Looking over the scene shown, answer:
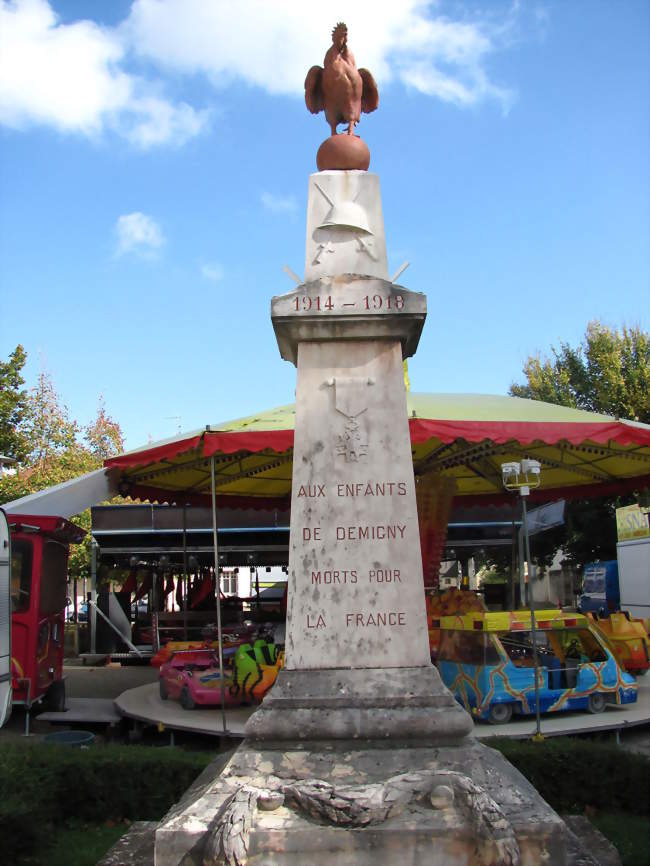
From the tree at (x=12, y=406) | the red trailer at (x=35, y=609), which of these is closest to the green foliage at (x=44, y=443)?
the tree at (x=12, y=406)

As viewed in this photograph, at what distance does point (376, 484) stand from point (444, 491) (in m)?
7.07

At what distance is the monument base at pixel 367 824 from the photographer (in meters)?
3.41

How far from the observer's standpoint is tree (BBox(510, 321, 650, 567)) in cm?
2612

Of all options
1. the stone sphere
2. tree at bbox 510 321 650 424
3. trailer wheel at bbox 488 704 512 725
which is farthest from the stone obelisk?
tree at bbox 510 321 650 424

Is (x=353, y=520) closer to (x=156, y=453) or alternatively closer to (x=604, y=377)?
(x=156, y=453)

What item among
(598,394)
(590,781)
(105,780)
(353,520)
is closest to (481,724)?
(590,781)

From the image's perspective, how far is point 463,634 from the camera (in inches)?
366

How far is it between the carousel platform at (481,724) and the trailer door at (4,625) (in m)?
2.08

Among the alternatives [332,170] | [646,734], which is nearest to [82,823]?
[332,170]

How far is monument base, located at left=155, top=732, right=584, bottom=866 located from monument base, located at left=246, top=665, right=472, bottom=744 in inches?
9.4

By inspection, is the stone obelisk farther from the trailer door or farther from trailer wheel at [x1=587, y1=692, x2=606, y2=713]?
trailer wheel at [x1=587, y1=692, x2=606, y2=713]

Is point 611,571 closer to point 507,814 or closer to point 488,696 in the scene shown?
point 488,696

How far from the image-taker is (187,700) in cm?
1005

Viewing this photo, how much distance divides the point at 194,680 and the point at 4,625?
3.18 metres
